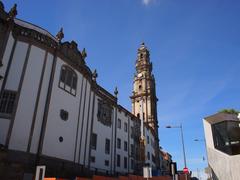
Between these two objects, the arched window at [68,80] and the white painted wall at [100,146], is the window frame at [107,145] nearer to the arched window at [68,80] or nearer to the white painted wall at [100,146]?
the white painted wall at [100,146]

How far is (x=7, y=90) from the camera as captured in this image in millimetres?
18938

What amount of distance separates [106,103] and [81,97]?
8.03 meters

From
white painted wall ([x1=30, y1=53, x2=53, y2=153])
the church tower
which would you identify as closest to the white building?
white painted wall ([x1=30, y1=53, x2=53, y2=153])

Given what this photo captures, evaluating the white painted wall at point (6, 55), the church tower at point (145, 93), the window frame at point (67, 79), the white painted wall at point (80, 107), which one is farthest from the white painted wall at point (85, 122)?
the church tower at point (145, 93)

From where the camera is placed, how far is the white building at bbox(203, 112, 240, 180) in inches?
809

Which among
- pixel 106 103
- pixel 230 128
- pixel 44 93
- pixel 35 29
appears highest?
pixel 35 29

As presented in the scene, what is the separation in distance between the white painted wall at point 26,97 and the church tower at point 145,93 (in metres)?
32.7

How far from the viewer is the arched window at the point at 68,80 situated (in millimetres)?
23562

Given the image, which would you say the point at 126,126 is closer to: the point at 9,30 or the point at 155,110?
the point at 155,110

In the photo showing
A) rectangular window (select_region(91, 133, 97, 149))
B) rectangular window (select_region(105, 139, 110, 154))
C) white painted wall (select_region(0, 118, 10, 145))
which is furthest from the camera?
rectangular window (select_region(105, 139, 110, 154))

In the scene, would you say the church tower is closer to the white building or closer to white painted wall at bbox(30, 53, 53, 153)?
the white building

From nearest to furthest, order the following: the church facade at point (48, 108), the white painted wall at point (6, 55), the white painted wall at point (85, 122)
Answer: the church facade at point (48, 108) < the white painted wall at point (6, 55) < the white painted wall at point (85, 122)

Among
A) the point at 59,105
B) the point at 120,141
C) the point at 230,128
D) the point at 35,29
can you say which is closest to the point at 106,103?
the point at 120,141

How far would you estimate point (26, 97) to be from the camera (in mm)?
19672
